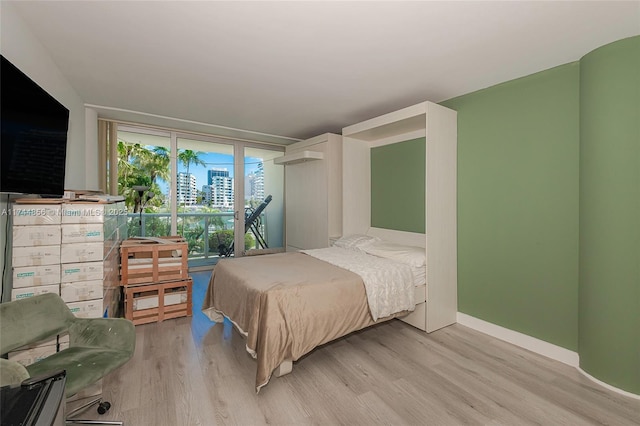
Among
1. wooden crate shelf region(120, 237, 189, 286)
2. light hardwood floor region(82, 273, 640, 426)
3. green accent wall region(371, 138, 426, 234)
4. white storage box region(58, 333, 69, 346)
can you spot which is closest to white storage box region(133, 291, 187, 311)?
wooden crate shelf region(120, 237, 189, 286)

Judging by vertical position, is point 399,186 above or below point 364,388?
above

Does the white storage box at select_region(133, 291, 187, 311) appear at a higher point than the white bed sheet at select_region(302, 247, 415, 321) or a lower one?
lower

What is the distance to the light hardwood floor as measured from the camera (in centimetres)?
182

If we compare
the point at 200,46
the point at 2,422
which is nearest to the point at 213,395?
the point at 2,422

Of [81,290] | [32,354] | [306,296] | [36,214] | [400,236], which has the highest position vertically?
[36,214]

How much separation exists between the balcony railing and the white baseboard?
3.82 meters

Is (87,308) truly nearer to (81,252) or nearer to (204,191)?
(81,252)

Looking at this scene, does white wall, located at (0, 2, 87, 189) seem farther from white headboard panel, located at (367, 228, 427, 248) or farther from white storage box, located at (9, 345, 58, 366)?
white headboard panel, located at (367, 228, 427, 248)

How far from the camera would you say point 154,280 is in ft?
10.6

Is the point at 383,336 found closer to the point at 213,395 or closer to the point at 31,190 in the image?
the point at 213,395

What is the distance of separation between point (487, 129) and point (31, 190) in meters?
3.82

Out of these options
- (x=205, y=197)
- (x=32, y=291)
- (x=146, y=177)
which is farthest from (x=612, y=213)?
(x=146, y=177)

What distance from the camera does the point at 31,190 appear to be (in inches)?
74.0

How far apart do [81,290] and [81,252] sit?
0.27 meters
